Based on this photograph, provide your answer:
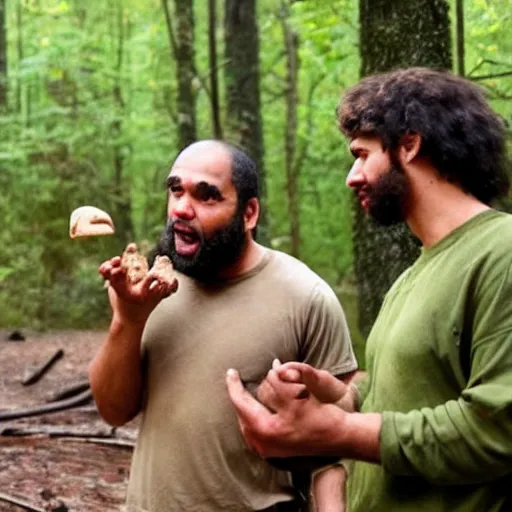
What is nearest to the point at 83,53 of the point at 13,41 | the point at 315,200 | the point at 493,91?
the point at 13,41

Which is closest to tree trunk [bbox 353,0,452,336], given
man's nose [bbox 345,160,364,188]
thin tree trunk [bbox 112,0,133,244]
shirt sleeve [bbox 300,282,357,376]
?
shirt sleeve [bbox 300,282,357,376]

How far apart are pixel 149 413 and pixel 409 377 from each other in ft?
3.88

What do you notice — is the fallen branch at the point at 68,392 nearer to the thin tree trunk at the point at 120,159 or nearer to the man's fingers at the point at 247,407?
the man's fingers at the point at 247,407

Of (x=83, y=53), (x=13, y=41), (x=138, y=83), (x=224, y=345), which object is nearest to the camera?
(x=224, y=345)

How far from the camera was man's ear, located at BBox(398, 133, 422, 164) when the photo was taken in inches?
86.0

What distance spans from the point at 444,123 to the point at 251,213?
3.70ft

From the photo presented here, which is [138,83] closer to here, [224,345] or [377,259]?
[377,259]

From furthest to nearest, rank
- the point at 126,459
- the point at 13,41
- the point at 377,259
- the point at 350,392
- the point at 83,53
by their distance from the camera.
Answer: the point at 13,41 → the point at 83,53 → the point at 377,259 → the point at 126,459 → the point at 350,392

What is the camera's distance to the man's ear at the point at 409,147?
219 centimetres

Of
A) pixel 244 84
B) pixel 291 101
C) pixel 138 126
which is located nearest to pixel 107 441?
pixel 244 84

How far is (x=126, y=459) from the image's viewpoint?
6.60 meters

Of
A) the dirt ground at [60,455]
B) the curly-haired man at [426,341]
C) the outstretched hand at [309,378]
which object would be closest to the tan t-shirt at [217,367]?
the curly-haired man at [426,341]

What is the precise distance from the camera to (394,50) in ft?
22.4

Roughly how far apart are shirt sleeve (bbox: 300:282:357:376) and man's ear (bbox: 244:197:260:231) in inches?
13.9
